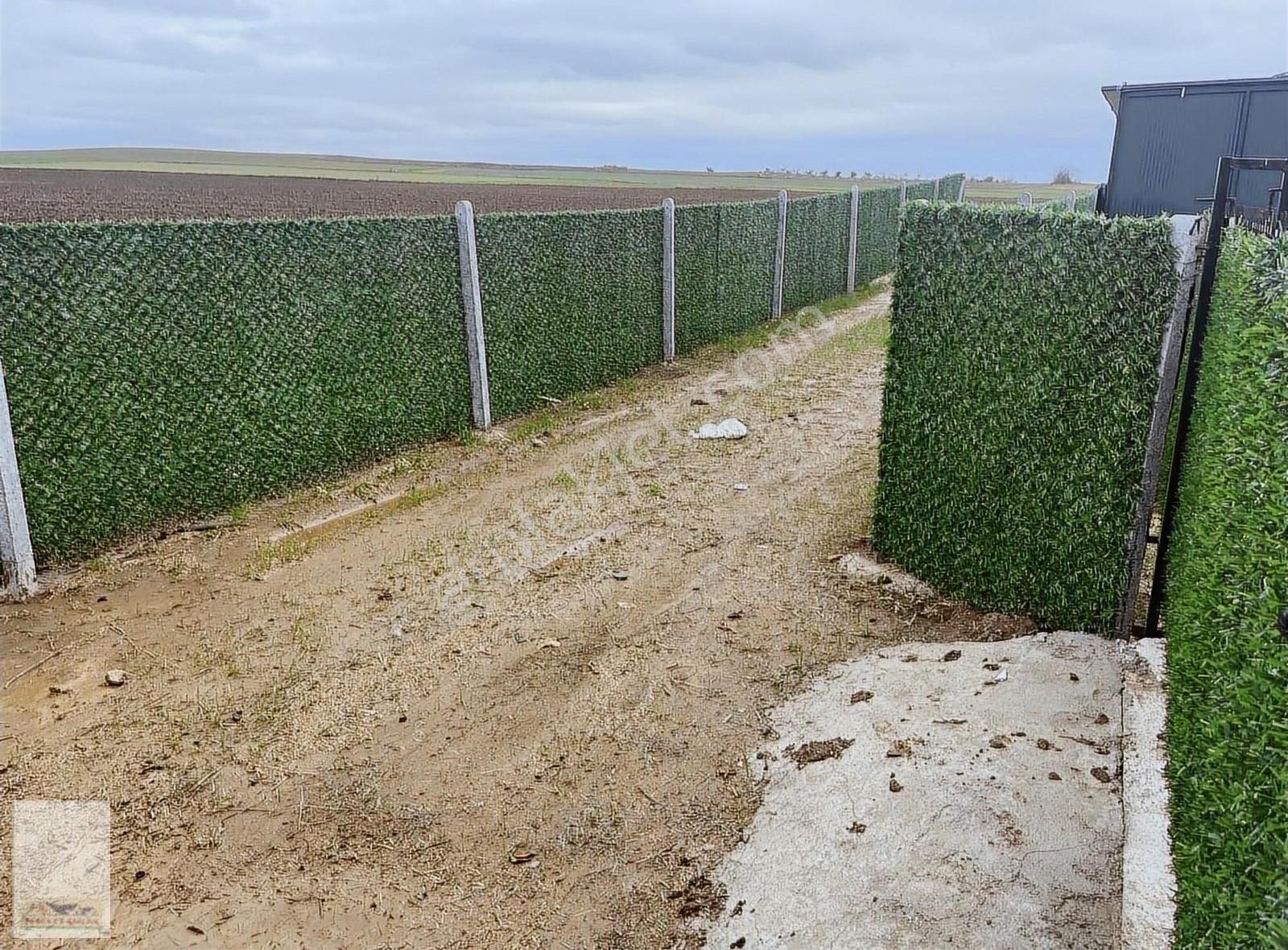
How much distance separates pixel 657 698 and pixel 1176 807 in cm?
239

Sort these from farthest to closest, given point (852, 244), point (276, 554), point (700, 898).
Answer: point (852, 244), point (276, 554), point (700, 898)

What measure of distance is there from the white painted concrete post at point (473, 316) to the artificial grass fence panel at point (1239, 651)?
687 centimetres

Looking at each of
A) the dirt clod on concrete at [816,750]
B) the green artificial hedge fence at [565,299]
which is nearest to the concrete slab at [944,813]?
the dirt clod on concrete at [816,750]

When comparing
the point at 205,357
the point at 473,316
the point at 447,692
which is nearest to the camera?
the point at 447,692

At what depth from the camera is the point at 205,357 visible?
21.8 ft

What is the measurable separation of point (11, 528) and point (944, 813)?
18.6ft

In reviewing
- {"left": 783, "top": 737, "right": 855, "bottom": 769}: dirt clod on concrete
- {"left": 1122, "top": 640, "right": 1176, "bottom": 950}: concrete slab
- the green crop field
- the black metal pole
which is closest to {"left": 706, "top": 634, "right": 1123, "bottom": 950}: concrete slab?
{"left": 783, "top": 737, "right": 855, "bottom": 769}: dirt clod on concrete

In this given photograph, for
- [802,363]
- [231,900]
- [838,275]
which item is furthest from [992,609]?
[838,275]

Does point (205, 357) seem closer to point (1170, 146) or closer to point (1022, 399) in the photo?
point (1022, 399)

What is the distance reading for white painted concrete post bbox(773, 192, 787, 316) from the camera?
1527 cm

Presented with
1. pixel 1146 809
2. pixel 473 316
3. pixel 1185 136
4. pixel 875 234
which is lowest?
pixel 1146 809

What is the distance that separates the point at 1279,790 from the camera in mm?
1625

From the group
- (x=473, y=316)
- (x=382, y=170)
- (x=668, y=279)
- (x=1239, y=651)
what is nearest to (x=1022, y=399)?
(x=1239, y=651)

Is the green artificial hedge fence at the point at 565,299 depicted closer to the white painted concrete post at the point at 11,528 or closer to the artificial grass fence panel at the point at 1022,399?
the white painted concrete post at the point at 11,528
